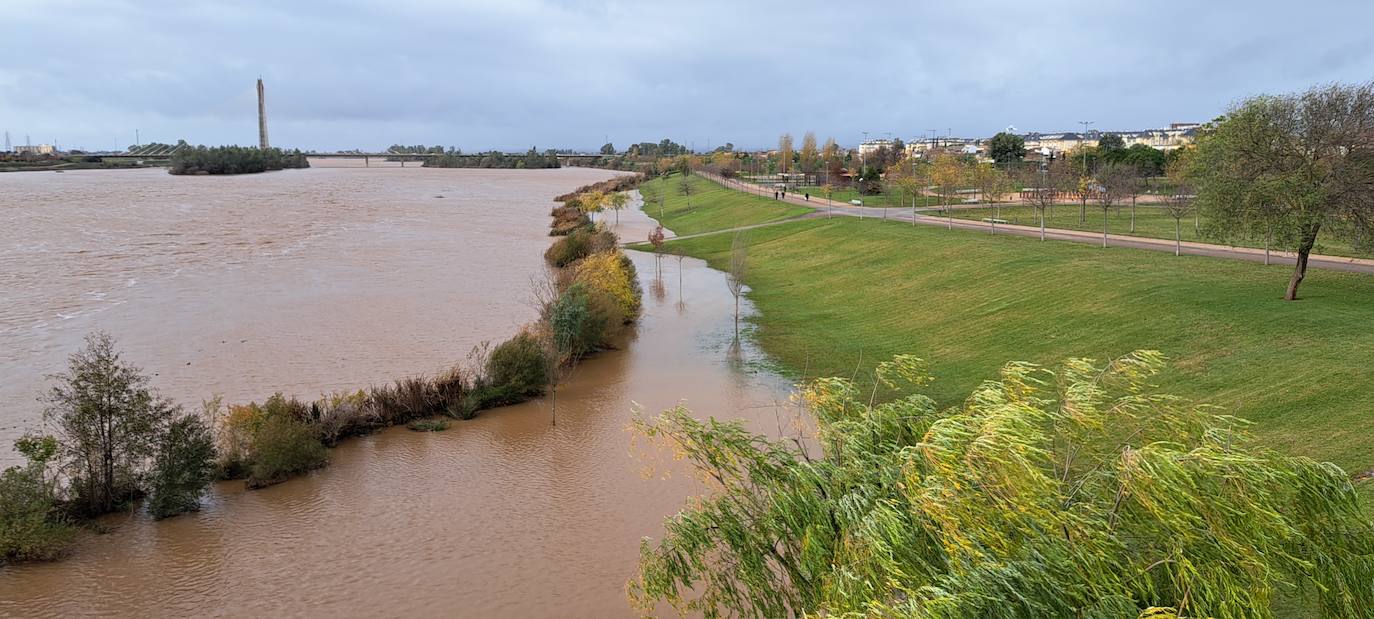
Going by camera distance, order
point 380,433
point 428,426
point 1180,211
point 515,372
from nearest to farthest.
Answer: point 380,433
point 428,426
point 515,372
point 1180,211

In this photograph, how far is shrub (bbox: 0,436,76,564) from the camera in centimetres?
1553

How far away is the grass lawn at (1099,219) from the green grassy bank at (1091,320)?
22.7 ft

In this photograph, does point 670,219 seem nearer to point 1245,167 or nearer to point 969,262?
point 969,262

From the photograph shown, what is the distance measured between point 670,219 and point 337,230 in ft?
106

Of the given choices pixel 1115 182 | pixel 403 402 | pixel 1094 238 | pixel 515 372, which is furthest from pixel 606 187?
pixel 403 402

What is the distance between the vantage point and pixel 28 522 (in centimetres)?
1566

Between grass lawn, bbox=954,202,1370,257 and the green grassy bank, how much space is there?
6906mm

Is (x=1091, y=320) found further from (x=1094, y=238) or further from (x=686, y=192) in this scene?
(x=686, y=192)

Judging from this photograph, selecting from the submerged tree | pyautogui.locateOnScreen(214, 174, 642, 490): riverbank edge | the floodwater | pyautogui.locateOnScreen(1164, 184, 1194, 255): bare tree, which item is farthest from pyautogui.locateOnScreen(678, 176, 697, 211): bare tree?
the submerged tree

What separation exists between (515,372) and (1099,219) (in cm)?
4053

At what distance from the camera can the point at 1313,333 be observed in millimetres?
20625

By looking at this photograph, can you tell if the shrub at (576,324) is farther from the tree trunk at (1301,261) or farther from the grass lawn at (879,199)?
the grass lawn at (879,199)

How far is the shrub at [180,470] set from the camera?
58.5 feet

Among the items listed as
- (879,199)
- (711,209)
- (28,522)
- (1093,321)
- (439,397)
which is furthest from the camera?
(711,209)
